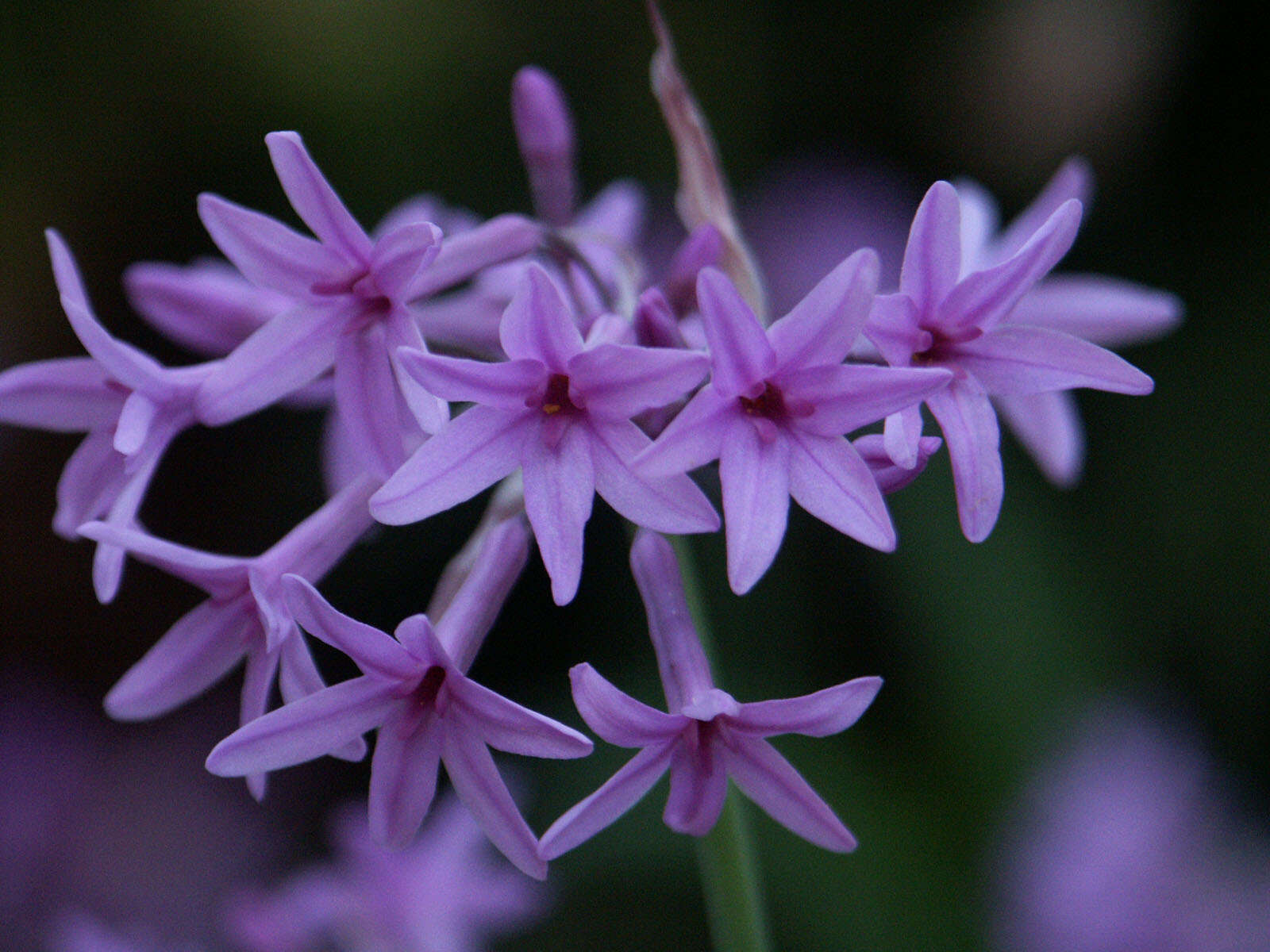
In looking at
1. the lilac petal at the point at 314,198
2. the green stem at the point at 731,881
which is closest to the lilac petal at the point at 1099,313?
the green stem at the point at 731,881

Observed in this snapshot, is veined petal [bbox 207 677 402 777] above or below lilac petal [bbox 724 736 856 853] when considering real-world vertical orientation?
below

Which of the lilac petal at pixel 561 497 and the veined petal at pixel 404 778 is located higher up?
the lilac petal at pixel 561 497

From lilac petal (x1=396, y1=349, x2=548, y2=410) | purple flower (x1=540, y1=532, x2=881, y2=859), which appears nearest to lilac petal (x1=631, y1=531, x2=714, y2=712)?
purple flower (x1=540, y1=532, x2=881, y2=859)

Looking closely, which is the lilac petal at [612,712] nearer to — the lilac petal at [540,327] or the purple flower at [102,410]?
the lilac petal at [540,327]

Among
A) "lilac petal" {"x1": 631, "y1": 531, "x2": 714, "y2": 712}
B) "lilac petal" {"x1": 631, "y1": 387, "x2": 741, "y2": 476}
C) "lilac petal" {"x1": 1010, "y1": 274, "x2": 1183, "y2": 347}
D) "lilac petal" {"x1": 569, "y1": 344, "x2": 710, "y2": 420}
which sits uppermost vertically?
"lilac petal" {"x1": 1010, "y1": 274, "x2": 1183, "y2": 347}

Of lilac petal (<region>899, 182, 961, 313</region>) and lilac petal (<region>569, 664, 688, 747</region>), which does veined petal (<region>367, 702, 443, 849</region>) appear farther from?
lilac petal (<region>899, 182, 961, 313</region>)

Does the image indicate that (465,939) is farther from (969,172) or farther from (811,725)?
(969,172)

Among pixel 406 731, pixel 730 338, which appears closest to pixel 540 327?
pixel 730 338
